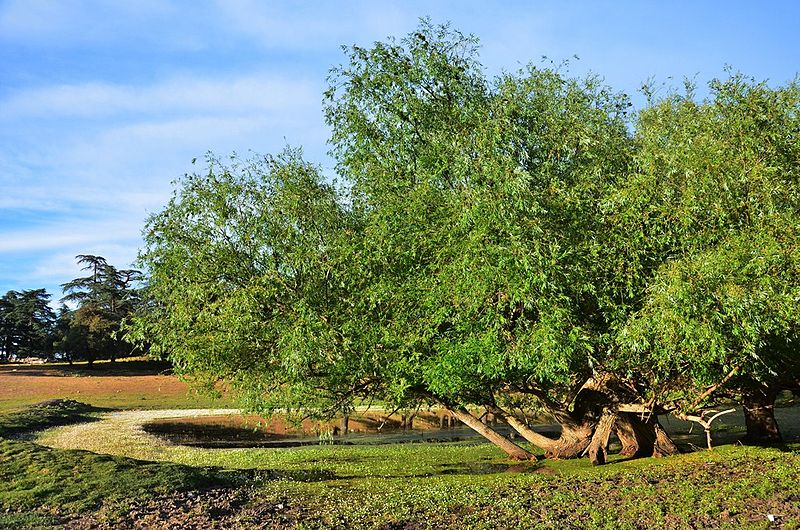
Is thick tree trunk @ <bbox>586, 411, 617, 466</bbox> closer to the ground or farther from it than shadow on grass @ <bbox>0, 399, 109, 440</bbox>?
farther from it

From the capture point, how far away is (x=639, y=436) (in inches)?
1006

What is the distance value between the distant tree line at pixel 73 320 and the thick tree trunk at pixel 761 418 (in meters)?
91.9

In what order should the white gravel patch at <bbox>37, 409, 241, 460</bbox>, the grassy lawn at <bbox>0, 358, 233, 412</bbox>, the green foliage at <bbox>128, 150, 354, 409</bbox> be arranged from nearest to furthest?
1. the green foliage at <bbox>128, 150, 354, 409</bbox>
2. the white gravel patch at <bbox>37, 409, 241, 460</bbox>
3. the grassy lawn at <bbox>0, 358, 233, 412</bbox>

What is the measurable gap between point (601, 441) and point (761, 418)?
26.6ft

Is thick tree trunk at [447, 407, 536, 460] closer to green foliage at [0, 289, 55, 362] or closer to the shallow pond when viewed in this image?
the shallow pond

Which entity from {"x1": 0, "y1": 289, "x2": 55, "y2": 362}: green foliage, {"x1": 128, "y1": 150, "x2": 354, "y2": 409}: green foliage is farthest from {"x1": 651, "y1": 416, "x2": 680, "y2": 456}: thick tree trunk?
{"x1": 0, "y1": 289, "x2": 55, "y2": 362}: green foliage

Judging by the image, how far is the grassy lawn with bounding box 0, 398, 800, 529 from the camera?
15250 mm

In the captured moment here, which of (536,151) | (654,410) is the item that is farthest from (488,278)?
(654,410)

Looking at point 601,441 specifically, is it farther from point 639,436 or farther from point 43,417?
point 43,417

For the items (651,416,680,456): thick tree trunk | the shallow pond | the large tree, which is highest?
the large tree

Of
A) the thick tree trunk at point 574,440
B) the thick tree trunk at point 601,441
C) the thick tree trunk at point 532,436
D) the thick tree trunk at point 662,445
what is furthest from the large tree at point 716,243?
the thick tree trunk at point 532,436

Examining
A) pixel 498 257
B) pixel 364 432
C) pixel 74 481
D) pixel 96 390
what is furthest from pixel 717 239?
pixel 96 390

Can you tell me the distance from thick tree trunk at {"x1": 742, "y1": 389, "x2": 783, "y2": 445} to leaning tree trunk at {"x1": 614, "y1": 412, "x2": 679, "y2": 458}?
3765mm

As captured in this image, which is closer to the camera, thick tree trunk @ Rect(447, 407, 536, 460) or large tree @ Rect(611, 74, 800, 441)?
large tree @ Rect(611, 74, 800, 441)
